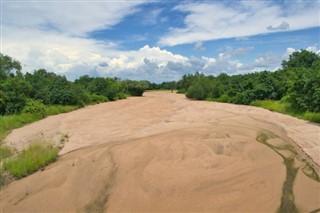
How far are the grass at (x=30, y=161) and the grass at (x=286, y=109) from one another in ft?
44.7

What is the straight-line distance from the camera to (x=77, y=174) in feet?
31.8

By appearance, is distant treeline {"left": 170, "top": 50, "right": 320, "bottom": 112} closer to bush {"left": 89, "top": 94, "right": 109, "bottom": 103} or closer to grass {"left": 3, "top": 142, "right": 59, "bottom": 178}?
bush {"left": 89, "top": 94, "right": 109, "bottom": 103}

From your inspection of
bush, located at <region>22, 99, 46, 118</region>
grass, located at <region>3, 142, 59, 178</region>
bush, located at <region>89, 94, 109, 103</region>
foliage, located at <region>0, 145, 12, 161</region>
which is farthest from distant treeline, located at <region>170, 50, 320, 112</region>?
bush, located at <region>22, 99, 46, 118</region>

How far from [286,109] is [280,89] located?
23.0ft

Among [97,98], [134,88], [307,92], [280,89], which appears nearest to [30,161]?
[307,92]

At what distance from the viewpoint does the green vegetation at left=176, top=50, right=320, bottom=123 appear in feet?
67.6

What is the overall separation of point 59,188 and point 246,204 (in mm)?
4634

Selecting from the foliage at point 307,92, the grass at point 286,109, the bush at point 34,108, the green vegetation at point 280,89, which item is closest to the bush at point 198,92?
the green vegetation at point 280,89

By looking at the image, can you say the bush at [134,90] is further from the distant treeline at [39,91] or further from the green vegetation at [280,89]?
the green vegetation at [280,89]

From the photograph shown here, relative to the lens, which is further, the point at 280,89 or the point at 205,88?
the point at 205,88

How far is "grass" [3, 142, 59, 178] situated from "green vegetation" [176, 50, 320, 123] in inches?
542

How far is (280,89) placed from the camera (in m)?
30.1

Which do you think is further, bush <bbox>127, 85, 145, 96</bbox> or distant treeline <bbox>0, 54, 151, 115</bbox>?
bush <bbox>127, 85, 145, 96</bbox>

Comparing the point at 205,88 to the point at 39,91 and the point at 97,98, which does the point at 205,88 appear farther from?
the point at 39,91
